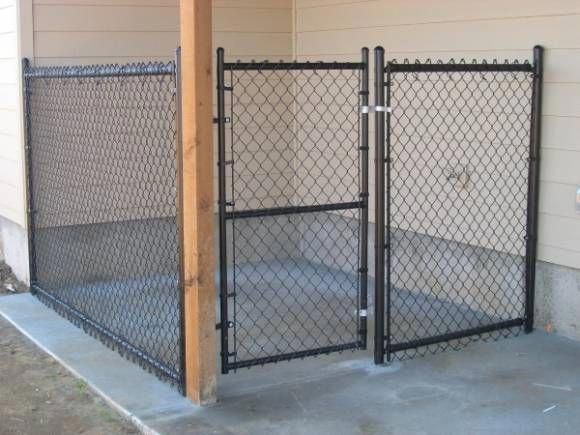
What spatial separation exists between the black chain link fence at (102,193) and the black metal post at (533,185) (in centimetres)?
240

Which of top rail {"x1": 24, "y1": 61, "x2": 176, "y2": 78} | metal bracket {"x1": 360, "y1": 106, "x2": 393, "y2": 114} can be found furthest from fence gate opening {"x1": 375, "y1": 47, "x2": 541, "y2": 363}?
top rail {"x1": 24, "y1": 61, "x2": 176, "y2": 78}

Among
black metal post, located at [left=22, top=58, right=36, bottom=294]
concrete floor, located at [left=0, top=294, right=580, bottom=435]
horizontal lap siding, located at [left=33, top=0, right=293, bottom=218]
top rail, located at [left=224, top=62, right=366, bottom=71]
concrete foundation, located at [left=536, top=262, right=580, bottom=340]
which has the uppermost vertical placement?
horizontal lap siding, located at [left=33, top=0, right=293, bottom=218]

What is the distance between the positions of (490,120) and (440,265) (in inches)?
45.7

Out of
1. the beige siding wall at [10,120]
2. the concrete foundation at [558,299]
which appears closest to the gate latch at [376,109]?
the concrete foundation at [558,299]

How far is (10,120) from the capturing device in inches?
278

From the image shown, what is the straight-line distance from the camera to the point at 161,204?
7262mm

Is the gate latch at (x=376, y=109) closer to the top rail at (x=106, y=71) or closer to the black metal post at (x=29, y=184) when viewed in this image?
the top rail at (x=106, y=71)

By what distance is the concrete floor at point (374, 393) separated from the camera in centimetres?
425

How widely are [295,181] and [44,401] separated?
11.8ft

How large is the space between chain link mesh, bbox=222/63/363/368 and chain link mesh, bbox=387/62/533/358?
1.61 feet

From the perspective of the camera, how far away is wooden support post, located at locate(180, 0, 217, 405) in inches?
168

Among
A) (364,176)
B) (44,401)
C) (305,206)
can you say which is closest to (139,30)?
(305,206)

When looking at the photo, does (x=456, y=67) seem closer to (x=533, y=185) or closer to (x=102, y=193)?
(x=533, y=185)

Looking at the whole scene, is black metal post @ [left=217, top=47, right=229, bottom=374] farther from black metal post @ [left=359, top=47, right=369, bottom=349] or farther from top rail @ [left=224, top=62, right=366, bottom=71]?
black metal post @ [left=359, top=47, right=369, bottom=349]
